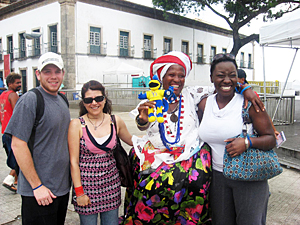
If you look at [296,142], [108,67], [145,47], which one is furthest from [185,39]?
[296,142]

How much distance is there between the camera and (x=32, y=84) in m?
24.0

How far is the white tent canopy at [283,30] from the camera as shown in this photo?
6.21 m

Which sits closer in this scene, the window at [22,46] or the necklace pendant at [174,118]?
the necklace pendant at [174,118]

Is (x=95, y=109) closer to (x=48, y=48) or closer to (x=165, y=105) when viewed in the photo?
(x=165, y=105)

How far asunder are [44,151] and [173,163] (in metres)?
1.00

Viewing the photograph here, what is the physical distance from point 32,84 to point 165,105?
954 inches

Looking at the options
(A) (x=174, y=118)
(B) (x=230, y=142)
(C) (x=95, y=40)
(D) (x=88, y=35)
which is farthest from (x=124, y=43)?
(B) (x=230, y=142)

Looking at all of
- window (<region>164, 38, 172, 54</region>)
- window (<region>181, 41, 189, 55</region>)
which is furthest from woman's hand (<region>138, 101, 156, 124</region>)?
window (<region>181, 41, 189, 55</region>)

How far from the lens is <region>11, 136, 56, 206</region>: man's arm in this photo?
1.98 m

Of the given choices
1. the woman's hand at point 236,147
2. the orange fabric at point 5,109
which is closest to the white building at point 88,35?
the orange fabric at point 5,109

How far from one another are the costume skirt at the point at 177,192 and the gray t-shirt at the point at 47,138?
650 millimetres

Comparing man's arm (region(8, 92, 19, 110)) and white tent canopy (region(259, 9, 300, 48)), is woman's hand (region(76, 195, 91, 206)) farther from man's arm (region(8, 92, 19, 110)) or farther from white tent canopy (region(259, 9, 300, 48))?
white tent canopy (region(259, 9, 300, 48))

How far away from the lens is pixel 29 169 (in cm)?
201

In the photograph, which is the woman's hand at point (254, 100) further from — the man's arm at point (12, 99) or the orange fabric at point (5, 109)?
the orange fabric at point (5, 109)
